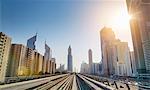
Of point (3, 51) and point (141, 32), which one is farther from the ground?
point (141, 32)

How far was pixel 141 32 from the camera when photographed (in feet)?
374

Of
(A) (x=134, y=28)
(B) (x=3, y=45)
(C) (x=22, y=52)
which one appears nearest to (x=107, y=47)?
(A) (x=134, y=28)

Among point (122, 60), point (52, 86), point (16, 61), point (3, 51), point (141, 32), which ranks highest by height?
point (141, 32)

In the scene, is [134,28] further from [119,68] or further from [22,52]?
[22,52]

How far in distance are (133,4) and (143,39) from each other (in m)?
30.3

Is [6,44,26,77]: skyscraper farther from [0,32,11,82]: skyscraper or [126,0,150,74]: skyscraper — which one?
[126,0,150,74]: skyscraper

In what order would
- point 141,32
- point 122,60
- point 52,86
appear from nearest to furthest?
point 52,86, point 141,32, point 122,60

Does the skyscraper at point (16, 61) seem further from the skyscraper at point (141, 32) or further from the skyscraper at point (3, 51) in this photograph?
the skyscraper at point (141, 32)

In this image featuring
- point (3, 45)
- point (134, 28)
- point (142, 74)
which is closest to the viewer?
point (3, 45)

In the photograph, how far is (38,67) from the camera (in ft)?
412

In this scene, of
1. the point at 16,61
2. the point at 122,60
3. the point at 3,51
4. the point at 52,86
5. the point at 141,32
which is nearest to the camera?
the point at 52,86

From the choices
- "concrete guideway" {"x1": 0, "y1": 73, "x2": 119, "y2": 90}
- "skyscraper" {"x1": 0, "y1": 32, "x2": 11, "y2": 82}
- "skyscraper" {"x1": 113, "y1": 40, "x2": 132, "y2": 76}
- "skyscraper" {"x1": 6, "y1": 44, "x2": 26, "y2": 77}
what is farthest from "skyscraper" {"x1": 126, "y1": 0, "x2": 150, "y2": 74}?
"skyscraper" {"x1": 0, "y1": 32, "x2": 11, "y2": 82}

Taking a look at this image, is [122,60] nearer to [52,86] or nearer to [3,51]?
[3,51]

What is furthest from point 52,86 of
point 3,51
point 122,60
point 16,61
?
point 122,60
